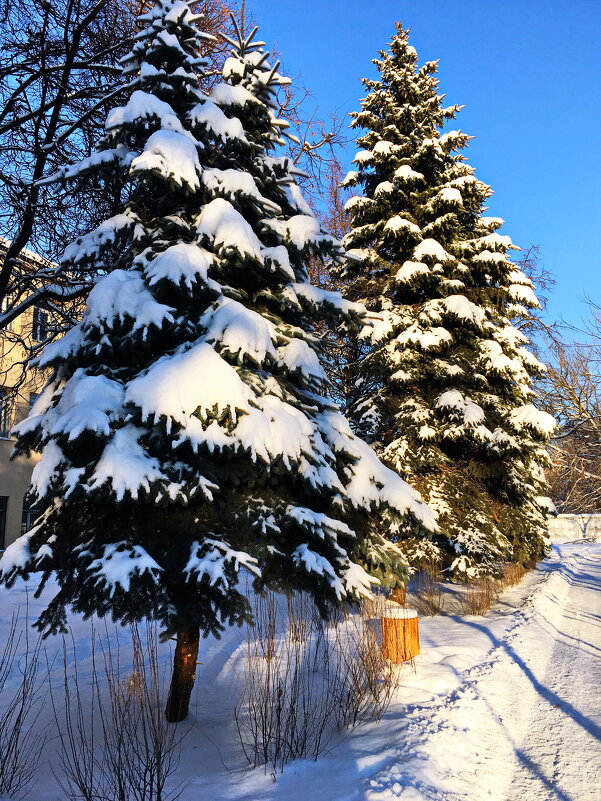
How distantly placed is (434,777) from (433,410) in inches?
329

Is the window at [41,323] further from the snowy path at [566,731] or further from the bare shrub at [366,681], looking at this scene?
the snowy path at [566,731]

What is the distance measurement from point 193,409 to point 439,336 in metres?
8.38

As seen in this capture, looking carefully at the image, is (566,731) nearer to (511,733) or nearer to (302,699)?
(511,733)

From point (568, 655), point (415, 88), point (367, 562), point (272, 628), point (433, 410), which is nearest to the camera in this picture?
point (272, 628)

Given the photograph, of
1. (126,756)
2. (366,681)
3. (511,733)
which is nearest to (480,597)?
(511,733)

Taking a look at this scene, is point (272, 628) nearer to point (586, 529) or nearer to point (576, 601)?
point (576, 601)

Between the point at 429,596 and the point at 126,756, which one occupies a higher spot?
the point at 126,756

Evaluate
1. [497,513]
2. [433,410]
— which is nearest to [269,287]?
[433,410]

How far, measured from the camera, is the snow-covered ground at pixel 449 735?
3.73 meters

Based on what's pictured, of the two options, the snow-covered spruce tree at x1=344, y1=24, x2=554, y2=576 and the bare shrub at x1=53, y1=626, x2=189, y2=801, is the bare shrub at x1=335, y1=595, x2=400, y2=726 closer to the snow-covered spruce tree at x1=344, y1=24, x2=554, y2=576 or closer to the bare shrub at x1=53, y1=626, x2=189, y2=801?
the bare shrub at x1=53, y1=626, x2=189, y2=801

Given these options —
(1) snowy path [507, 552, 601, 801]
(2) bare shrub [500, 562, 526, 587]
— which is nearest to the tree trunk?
(1) snowy path [507, 552, 601, 801]

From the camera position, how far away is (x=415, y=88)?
43.7 ft

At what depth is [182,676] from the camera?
496 centimetres

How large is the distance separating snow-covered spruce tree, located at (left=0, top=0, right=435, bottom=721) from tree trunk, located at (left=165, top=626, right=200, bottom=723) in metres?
0.01
